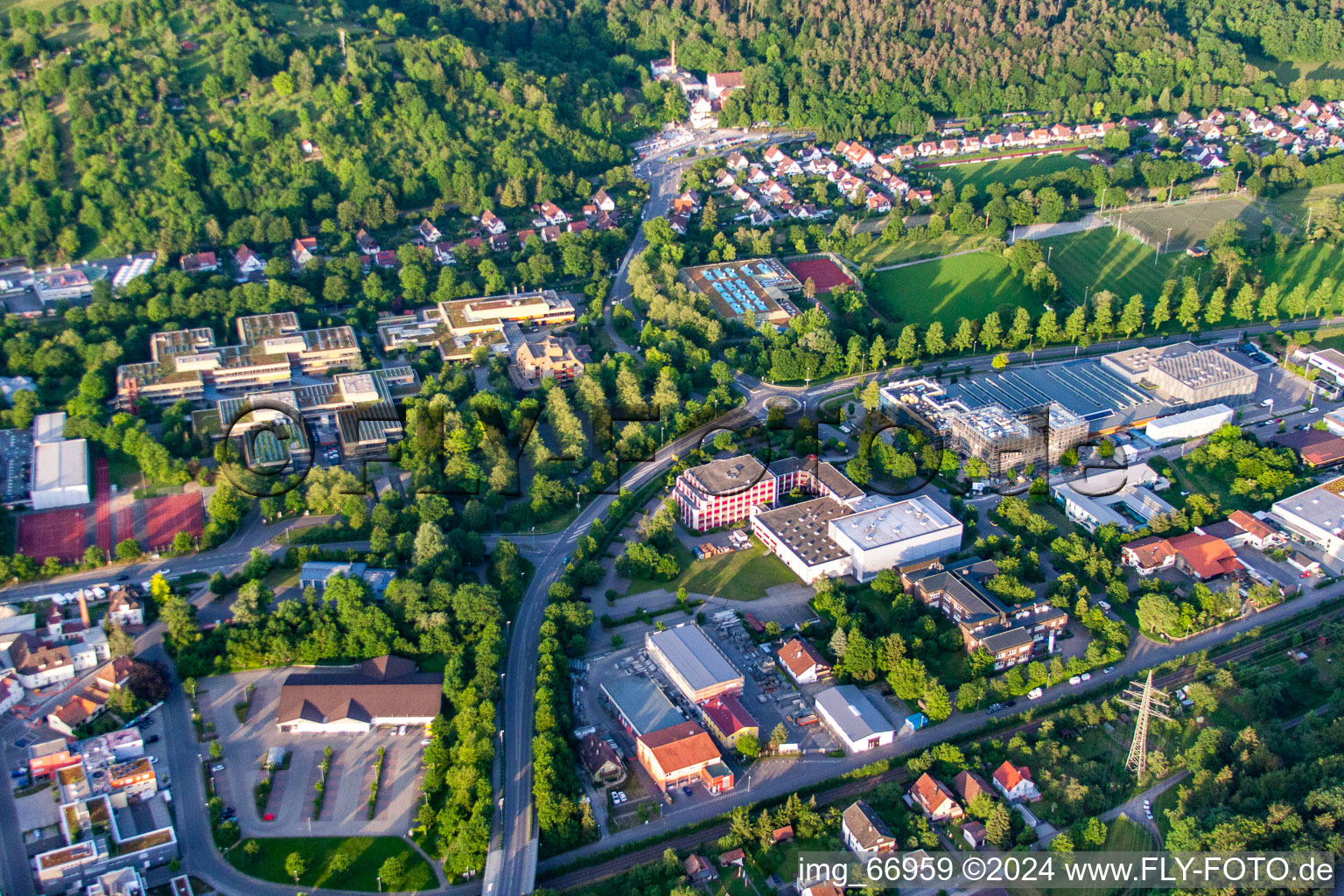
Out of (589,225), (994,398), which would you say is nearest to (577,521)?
(994,398)

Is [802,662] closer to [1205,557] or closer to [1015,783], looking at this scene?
[1015,783]

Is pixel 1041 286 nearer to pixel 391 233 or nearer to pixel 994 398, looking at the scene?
pixel 994 398

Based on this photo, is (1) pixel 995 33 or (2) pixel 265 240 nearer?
(2) pixel 265 240

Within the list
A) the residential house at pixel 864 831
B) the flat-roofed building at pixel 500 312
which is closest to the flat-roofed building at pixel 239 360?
the flat-roofed building at pixel 500 312

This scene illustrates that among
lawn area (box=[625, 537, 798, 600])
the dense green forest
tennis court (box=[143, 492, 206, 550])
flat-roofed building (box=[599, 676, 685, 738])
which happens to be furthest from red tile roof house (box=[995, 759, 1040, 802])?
the dense green forest

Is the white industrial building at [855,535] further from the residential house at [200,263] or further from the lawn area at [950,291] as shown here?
the residential house at [200,263]

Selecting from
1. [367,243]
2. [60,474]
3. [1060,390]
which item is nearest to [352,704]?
[60,474]
